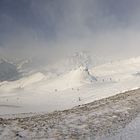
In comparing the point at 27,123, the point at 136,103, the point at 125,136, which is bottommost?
the point at 125,136

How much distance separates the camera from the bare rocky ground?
934 inches

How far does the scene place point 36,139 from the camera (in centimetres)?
2303

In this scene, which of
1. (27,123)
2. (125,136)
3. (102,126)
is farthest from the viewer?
(27,123)

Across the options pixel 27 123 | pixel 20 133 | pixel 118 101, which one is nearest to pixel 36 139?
pixel 20 133

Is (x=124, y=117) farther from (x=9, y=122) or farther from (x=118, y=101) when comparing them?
(x=9, y=122)

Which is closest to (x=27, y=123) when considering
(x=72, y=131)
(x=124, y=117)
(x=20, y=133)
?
(x=20, y=133)

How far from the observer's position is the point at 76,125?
26.4 meters

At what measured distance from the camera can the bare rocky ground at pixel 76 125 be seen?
23.7 m

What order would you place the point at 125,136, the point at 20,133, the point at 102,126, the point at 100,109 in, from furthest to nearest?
the point at 100,109, the point at 102,126, the point at 20,133, the point at 125,136

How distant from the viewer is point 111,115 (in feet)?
95.9

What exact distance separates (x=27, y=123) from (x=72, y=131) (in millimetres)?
5346

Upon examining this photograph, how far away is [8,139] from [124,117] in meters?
11.9

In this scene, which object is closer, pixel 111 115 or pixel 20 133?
pixel 20 133

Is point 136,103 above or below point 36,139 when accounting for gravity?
above
